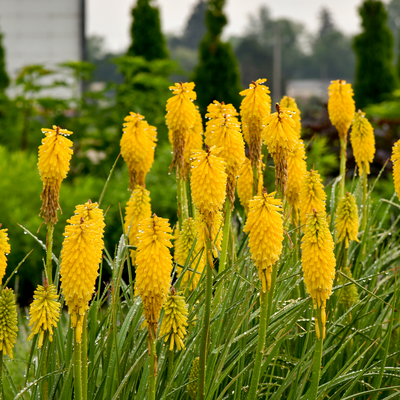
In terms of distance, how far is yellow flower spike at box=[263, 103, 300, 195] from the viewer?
1719 mm

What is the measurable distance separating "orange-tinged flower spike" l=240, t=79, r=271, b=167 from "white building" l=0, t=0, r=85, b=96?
1667cm

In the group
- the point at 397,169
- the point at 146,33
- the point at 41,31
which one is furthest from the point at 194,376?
the point at 41,31

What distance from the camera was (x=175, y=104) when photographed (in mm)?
2035

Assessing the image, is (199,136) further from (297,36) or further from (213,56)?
(297,36)

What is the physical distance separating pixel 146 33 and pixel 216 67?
2.00m

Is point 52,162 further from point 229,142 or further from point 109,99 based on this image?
point 109,99

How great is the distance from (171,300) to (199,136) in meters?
1.05

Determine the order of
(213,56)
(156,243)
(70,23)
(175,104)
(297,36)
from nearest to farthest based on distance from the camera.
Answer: (156,243) < (175,104) < (213,56) < (70,23) < (297,36)

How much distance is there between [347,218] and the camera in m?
2.23

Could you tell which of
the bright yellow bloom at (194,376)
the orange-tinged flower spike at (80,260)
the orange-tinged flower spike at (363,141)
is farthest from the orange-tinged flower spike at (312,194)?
the orange-tinged flower spike at (80,260)

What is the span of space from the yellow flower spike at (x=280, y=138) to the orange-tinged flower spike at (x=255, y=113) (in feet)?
0.43

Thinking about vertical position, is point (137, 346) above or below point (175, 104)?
below

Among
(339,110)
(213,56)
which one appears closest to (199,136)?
(339,110)

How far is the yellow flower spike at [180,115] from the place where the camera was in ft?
6.64
